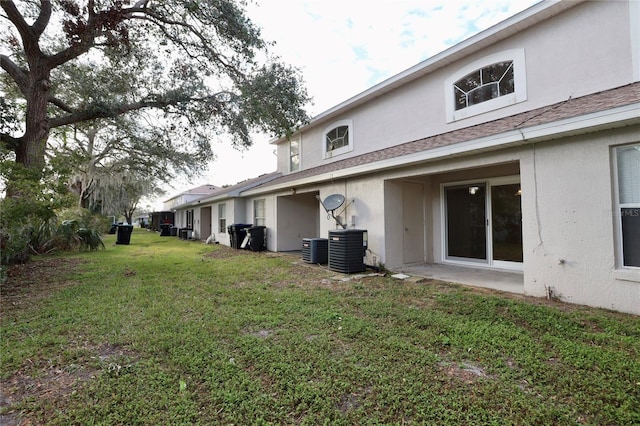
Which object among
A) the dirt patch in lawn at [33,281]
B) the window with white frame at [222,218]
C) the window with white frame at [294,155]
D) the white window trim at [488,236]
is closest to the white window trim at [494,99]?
the white window trim at [488,236]

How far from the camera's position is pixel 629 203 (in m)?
4.00

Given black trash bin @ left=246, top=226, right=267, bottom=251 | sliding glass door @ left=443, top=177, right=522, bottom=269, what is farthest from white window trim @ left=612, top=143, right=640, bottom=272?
black trash bin @ left=246, top=226, right=267, bottom=251

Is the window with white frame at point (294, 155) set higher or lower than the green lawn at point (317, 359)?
higher

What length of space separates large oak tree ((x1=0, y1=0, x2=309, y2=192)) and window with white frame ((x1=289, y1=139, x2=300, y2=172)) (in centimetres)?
381

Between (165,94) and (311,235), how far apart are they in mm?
7269

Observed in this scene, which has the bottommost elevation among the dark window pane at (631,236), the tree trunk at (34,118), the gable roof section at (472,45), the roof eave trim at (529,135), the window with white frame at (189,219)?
the dark window pane at (631,236)

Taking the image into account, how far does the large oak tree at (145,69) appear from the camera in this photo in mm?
7453

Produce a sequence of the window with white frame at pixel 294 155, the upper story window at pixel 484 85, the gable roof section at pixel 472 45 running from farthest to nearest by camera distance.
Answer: the window with white frame at pixel 294 155 → the upper story window at pixel 484 85 → the gable roof section at pixel 472 45

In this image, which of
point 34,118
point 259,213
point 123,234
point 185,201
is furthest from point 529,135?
point 185,201

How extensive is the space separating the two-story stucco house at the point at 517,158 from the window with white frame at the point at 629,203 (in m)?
0.01

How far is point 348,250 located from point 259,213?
711cm

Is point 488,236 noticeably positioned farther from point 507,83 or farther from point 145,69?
point 145,69

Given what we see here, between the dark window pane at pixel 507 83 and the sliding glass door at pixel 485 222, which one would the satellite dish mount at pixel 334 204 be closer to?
the sliding glass door at pixel 485 222

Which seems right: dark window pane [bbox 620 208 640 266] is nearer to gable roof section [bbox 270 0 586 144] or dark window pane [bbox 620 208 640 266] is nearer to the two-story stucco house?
the two-story stucco house
